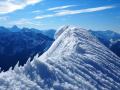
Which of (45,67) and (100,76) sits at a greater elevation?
(45,67)

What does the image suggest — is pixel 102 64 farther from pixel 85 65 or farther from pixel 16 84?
pixel 16 84

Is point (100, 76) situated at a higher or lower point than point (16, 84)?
lower

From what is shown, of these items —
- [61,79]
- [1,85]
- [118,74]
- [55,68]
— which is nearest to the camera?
[1,85]

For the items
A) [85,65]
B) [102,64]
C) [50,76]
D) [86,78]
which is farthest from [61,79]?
[102,64]

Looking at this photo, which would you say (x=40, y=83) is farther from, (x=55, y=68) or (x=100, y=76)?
(x=100, y=76)

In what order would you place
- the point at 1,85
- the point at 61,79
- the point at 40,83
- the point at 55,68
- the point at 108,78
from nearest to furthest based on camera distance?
the point at 1,85
the point at 40,83
the point at 61,79
the point at 55,68
the point at 108,78

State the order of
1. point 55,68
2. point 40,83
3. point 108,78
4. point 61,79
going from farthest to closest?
point 108,78, point 55,68, point 61,79, point 40,83

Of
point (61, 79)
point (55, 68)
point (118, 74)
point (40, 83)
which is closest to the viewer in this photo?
point (40, 83)

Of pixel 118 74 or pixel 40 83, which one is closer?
pixel 40 83

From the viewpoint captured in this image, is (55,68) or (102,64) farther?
(102,64)
